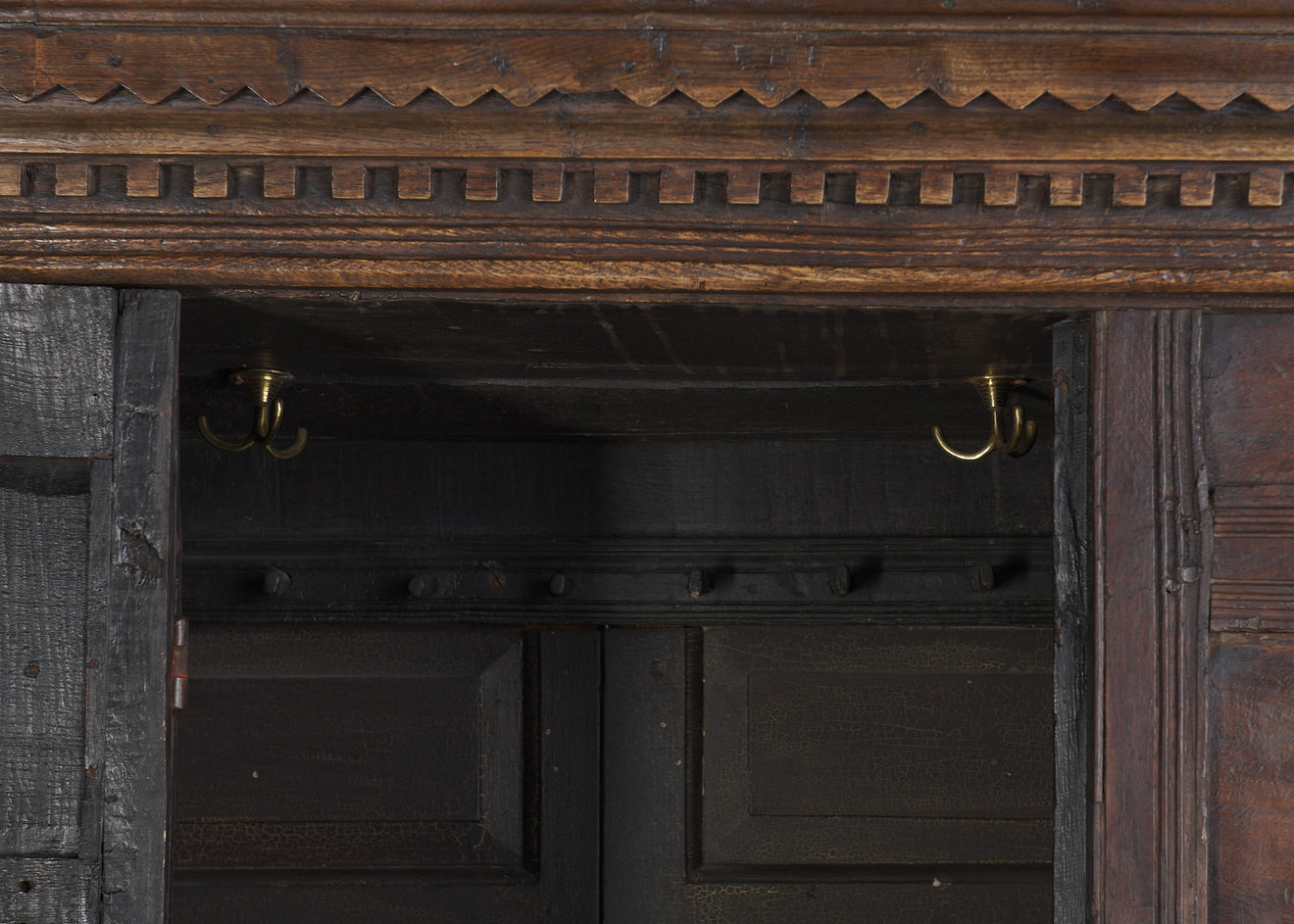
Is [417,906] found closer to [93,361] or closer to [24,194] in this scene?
[93,361]

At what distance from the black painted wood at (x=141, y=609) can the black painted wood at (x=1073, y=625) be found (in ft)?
2.32

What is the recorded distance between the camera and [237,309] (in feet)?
2.97

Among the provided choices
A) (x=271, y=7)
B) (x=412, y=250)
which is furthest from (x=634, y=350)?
(x=271, y=7)

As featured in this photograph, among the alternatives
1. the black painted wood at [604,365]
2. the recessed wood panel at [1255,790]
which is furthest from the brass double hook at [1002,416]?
the recessed wood panel at [1255,790]

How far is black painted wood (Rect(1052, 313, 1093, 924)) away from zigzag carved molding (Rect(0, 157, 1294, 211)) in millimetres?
135

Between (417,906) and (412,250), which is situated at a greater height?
(412,250)

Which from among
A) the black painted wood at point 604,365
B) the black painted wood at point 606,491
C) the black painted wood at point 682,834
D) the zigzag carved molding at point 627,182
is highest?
the zigzag carved molding at point 627,182

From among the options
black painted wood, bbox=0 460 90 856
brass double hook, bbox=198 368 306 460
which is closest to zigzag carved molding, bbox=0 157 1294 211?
black painted wood, bbox=0 460 90 856

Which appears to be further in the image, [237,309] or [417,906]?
[417,906]

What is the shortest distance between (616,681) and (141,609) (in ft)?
3.13

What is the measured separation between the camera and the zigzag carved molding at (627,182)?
795 millimetres

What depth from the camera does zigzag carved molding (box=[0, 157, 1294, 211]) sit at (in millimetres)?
795

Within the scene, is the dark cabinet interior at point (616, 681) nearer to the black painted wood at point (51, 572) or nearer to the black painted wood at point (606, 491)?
the black painted wood at point (606, 491)

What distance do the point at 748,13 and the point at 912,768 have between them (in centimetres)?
126
